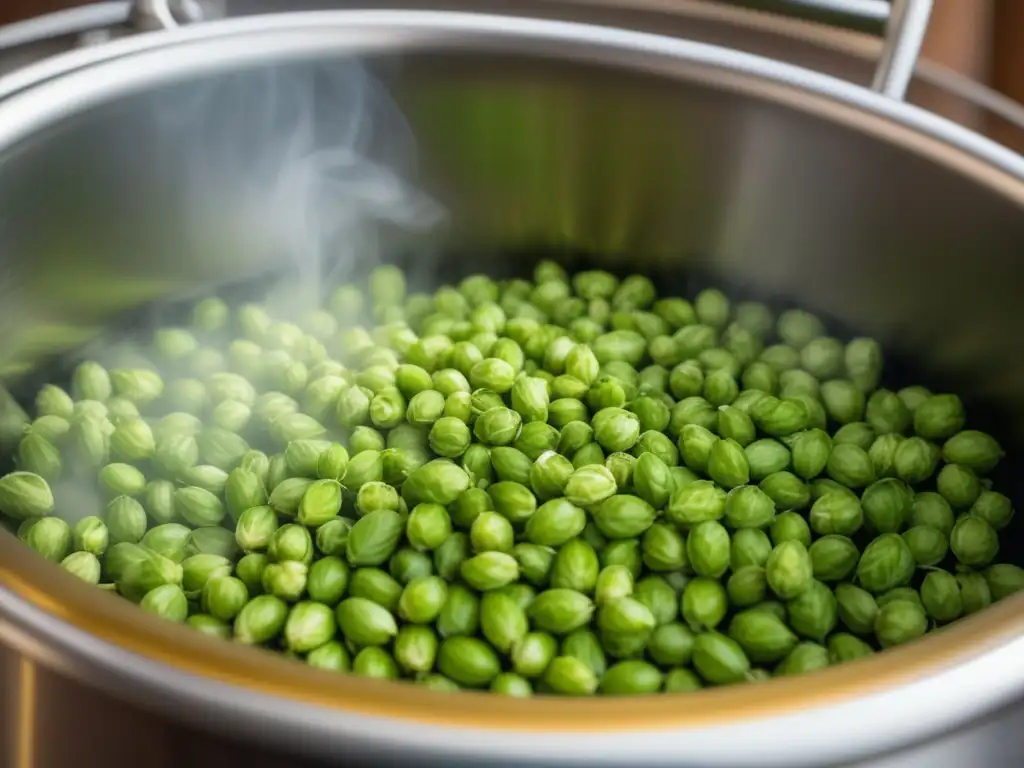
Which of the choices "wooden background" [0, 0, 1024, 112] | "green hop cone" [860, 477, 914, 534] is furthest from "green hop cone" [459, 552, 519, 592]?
"wooden background" [0, 0, 1024, 112]

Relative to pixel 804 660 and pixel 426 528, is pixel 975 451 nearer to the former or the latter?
pixel 804 660

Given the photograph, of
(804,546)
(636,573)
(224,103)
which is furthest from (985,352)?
(224,103)

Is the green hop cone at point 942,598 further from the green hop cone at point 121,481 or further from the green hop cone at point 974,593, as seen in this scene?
the green hop cone at point 121,481

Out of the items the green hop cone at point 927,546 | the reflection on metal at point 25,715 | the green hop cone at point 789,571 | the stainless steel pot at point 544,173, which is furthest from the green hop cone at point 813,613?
the reflection on metal at point 25,715

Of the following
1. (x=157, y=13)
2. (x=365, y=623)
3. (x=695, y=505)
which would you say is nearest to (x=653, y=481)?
(x=695, y=505)

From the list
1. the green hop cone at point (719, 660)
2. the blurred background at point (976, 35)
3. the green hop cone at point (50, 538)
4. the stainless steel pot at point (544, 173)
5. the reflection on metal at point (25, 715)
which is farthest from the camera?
the blurred background at point (976, 35)

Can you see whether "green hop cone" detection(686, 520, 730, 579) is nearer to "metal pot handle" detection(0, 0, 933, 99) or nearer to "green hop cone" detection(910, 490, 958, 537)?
"green hop cone" detection(910, 490, 958, 537)
